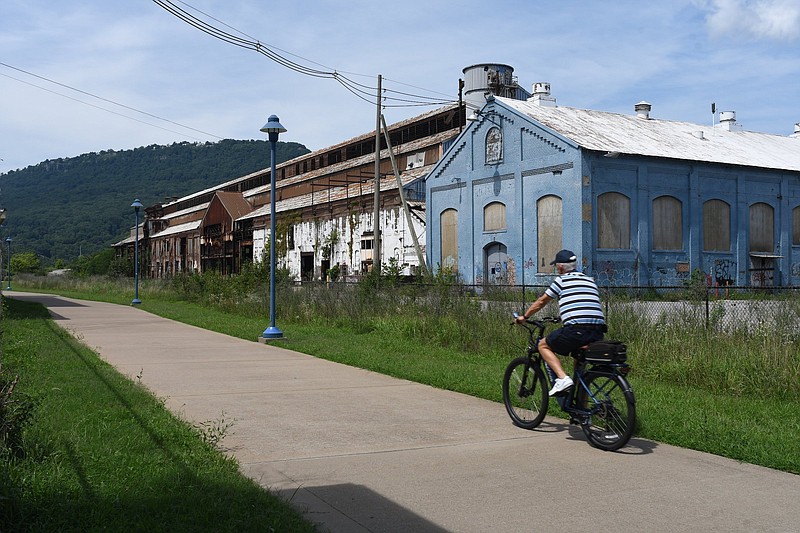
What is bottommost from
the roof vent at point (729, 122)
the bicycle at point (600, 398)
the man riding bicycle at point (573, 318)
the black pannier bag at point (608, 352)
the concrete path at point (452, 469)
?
the concrete path at point (452, 469)

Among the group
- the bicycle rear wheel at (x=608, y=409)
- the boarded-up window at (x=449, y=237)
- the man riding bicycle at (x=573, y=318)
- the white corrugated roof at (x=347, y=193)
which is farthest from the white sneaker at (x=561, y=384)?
the white corrugated roof at (x=347, y=193)

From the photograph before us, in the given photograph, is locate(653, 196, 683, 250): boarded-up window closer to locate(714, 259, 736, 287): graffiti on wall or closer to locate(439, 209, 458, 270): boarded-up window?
locate(714, 259, 736, 287): graffiti on wall

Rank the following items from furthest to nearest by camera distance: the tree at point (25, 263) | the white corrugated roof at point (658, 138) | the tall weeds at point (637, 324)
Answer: the tree at point (25, 263) < the white corrugated roof at point (658, 138) < the tall weeds at point (637, 324)

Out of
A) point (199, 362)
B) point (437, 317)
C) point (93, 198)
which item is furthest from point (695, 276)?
point (93, 198)

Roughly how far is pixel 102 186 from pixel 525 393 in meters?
187

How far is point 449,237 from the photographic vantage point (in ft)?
137

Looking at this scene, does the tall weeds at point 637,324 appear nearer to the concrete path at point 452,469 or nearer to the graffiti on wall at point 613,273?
the concrete path at point 452,469

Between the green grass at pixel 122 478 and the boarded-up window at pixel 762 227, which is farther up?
the boarded-up window at pixel 762 227

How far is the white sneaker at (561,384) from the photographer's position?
24.8ft

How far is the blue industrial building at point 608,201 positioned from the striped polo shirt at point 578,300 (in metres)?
25.7

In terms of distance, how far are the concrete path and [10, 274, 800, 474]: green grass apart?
49 cm

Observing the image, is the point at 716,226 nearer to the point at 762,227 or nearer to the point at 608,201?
the point at 762,227

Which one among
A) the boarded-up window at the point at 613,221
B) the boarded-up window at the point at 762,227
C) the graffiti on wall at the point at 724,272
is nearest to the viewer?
the boarded-up window at the point at 613,221

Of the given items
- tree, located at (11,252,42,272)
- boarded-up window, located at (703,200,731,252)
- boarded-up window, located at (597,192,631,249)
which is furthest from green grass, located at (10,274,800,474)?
tree, located at (11,252,42,272)
